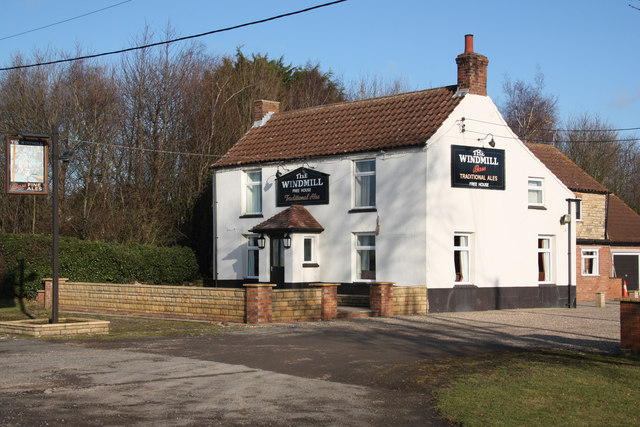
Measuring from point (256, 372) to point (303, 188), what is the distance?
16468mm

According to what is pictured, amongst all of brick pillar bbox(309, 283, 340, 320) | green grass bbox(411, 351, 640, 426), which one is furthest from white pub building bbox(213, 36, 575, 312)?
green grass bbox(411, 351, 640, 426)

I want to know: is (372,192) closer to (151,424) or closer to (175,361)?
(175,361)

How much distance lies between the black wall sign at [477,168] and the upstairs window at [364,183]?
277 cm

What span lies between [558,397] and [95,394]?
6022 millimetres

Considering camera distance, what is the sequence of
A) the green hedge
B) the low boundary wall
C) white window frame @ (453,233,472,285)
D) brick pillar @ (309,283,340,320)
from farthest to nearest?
the green hedge → white window frame @ (453,233,472,285) → brick pillar @ (309,283,340,320) → the low boundary wall

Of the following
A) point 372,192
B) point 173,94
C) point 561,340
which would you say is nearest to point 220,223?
point 372,192

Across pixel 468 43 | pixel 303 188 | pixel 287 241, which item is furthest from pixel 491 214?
pixel 287 241

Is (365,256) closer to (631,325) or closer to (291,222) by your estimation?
(291,222)

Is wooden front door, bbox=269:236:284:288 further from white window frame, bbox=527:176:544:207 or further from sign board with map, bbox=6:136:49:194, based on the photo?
sign board with map, bbox=6:136:49:194

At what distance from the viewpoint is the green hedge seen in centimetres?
2783

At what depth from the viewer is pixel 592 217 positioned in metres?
36.5

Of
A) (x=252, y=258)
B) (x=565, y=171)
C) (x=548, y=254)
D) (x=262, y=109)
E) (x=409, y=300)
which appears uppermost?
(x=262, y=109)

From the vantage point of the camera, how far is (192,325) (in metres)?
20.1

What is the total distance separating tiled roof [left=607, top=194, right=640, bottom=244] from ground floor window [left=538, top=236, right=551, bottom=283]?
31.4 ft
